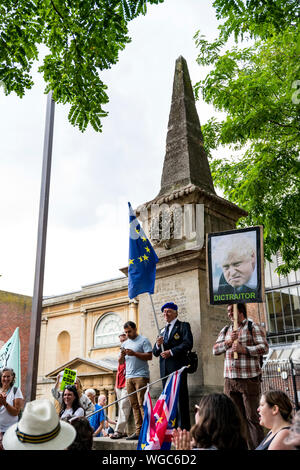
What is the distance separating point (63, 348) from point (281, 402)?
31800mm

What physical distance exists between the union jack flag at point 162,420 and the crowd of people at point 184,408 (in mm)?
170

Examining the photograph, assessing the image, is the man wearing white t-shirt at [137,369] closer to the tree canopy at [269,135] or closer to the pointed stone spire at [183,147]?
the pointed stone spire at [183,147]

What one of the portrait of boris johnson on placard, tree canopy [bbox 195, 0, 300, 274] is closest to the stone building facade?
tree canopy [bbox 195, 0, 300, 274]

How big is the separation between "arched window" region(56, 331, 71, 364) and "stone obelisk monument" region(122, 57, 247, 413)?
27.4 meters

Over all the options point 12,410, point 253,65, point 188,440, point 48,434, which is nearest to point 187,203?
point 12,410

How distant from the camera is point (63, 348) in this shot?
33844 mm

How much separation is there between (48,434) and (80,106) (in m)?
5.01

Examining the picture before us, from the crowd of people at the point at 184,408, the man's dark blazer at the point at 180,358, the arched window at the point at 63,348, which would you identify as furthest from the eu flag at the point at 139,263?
the arched window at the point at 63,348

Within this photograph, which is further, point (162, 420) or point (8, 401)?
point (8, 401)

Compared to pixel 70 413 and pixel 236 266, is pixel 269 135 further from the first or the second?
pixel 70 413

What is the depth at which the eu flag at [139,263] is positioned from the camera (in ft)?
22.3

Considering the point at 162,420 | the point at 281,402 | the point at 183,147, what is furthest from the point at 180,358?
the point at 183,147

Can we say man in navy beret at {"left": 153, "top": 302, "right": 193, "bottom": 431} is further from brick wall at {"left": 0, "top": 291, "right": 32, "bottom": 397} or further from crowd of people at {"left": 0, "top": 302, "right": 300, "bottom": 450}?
brick wall at {"left": 0, "top": 291, "right": 32, "bottom": 397}
